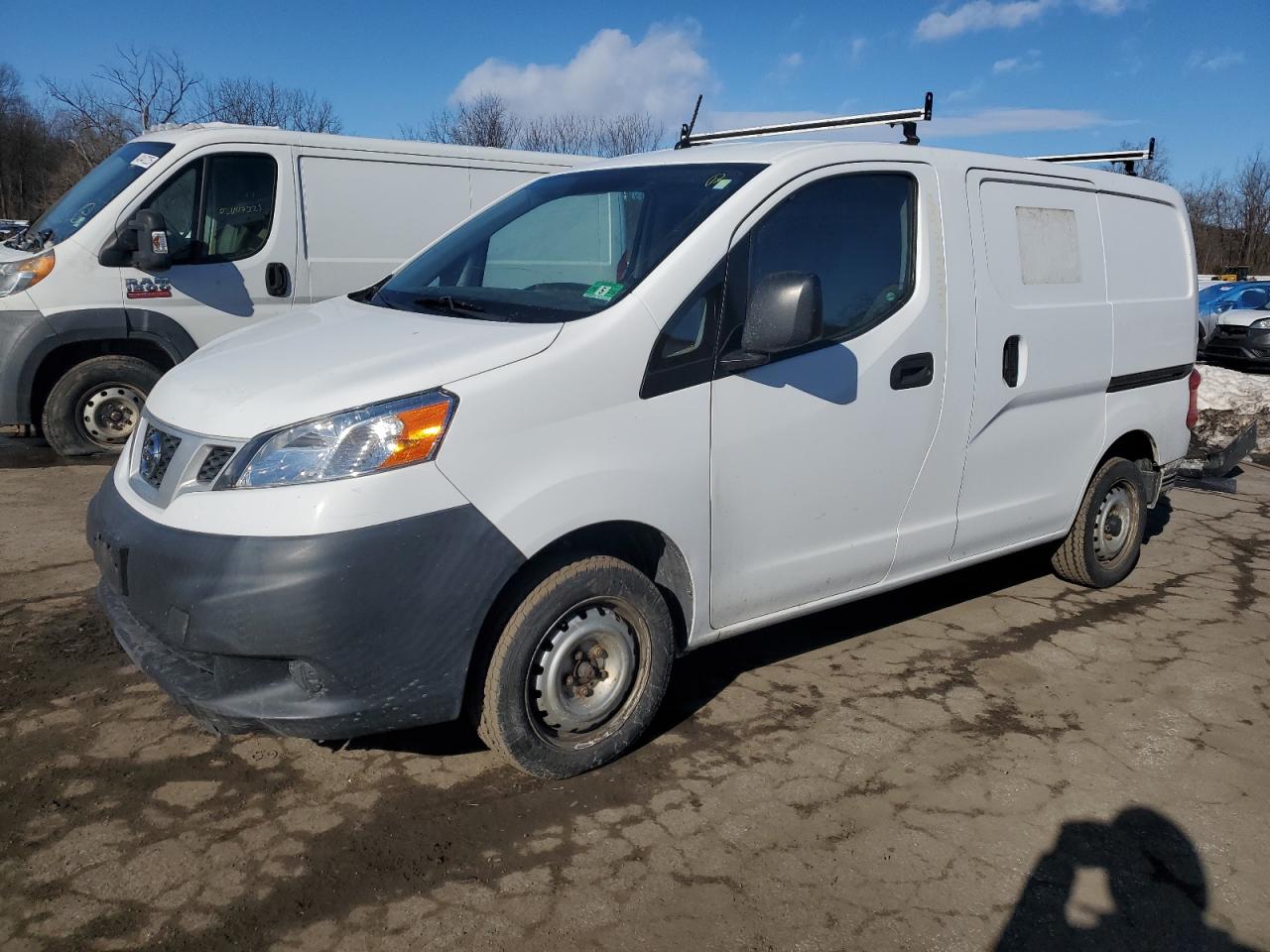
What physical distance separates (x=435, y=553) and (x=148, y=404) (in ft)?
4.15

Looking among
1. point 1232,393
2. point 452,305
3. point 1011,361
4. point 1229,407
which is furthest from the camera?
point 1232,393

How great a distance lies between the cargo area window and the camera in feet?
22.8

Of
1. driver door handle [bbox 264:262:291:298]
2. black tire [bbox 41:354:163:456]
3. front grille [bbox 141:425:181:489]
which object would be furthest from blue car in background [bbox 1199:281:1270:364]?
front grille [bbox 141:425:181:489]

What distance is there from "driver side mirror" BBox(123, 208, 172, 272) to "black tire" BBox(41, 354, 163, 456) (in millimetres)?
733

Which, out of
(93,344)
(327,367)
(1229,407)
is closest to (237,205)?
(93,344)

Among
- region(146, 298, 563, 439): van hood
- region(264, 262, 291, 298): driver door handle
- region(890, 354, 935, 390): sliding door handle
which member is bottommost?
region(890, 354, 935, 390): sliding door handle

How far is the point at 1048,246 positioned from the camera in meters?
4.51

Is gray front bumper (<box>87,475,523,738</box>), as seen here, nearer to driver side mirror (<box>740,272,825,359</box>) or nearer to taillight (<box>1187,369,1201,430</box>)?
driver side mirror (<box>740,272,825,359</box>)

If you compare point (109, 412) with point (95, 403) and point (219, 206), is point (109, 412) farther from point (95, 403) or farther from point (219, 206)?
point (219, 206)

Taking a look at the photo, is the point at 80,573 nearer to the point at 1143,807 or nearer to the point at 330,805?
the point at 330,805

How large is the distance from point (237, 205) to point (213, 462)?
4782 millimetres

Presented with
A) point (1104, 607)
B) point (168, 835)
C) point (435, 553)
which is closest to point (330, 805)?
point (168, 835)

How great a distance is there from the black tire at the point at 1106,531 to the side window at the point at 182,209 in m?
5.71

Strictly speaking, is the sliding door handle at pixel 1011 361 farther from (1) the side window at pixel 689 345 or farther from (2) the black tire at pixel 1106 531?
(1) the side window at pixel 689 345
